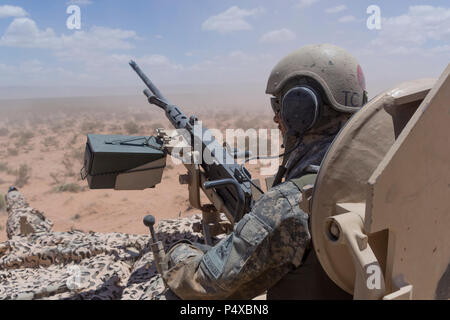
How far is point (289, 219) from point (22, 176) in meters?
14.0

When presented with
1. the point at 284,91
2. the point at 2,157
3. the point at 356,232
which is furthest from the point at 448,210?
the point at 2,157

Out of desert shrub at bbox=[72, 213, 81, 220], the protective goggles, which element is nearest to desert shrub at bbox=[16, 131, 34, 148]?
desert shrub at bbox=[72, 213, 81, 220]

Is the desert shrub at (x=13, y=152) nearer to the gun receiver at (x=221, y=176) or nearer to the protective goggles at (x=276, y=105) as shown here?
the gun receiver at (x=221, y=176)

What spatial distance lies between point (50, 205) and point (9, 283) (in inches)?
298

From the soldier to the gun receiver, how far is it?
854 mm

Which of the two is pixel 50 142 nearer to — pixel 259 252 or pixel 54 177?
pixel 54 177

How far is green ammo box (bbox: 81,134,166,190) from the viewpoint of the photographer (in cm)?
369

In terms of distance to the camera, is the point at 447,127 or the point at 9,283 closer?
the point at 447,127

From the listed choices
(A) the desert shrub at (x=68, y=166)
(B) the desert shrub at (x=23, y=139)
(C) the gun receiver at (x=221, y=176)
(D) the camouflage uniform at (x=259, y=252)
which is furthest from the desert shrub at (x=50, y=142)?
(D) the camouflage uniform at (x=259, y=252)

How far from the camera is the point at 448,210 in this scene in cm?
122

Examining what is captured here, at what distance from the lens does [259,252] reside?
5.41ft

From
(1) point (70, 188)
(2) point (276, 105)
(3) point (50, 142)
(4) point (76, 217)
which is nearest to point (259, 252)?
(2) point (276, 105)

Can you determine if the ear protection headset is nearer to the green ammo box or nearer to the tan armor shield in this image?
the tan armor shield
